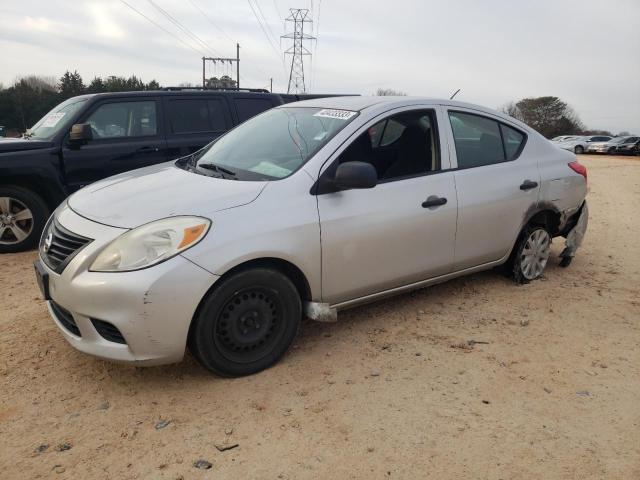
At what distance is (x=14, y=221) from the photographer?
586 cm

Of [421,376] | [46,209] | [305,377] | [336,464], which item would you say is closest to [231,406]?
[305,377]

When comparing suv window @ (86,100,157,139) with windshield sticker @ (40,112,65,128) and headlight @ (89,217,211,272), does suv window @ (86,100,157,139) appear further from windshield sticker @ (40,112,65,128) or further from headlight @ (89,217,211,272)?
headlight @ (89,217,211,272)

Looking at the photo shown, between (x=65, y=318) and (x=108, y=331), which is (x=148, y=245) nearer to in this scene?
(x=108, y=331)

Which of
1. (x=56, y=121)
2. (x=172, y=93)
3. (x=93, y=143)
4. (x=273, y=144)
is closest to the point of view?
(x=273, y=144)

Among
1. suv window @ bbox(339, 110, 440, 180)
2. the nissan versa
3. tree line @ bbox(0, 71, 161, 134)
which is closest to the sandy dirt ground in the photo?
the nissan versa

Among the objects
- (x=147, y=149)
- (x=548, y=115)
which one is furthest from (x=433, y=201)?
(x=548, y=115)

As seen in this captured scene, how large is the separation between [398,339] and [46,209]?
14.9 feet

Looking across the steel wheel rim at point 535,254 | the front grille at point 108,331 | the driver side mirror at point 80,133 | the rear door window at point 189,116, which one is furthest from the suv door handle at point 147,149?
the steel wheel rim at point 535,254

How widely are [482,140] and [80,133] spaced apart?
448 cm

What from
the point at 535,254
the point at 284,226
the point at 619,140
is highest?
the point at 619,140

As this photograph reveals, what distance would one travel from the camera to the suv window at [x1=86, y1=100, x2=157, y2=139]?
20.5 feet

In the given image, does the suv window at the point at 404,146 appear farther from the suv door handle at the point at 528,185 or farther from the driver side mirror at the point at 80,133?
the driver side mirror at the point at 80,133

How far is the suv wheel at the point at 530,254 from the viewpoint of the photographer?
15.2 ft

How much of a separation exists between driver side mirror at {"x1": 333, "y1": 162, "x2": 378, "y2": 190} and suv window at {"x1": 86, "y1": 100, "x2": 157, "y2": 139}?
4.20 metres
